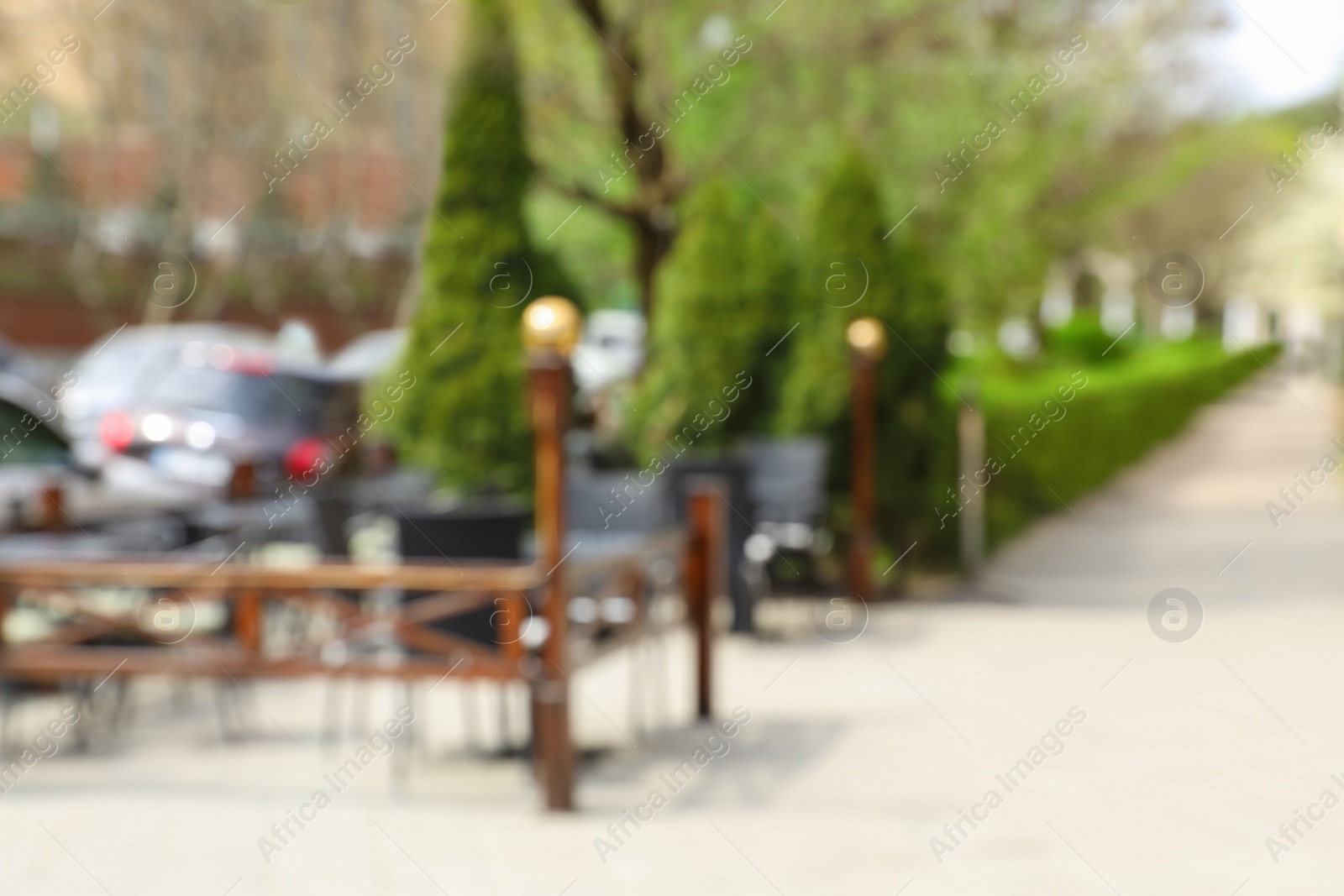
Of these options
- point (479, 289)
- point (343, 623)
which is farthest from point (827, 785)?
point (479, 289)

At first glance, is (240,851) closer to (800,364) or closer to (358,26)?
(800,364)

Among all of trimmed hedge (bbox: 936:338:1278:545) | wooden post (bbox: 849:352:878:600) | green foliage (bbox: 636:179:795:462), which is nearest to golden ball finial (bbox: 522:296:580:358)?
wooden post (bbox: 849:352:878:600)

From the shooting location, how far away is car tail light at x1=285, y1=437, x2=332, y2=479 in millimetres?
12266

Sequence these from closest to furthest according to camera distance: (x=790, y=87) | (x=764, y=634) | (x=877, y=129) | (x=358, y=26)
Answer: (x=764, y=634), (x=790, y=87), (x=877, y=129), (x=358, y=26)

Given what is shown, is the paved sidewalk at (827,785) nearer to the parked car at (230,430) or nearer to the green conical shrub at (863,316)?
the green conical shrub at (863,316)

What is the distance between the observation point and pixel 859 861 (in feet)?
17.3

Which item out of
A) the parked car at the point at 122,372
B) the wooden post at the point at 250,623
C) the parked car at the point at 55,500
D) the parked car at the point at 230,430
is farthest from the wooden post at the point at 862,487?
the parked car at the point at 122,372

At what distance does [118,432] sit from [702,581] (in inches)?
284

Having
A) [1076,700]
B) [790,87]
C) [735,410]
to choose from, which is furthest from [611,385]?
[1076,700]

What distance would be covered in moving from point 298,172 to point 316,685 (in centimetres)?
1346

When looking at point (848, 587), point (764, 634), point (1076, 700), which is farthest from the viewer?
point (848, 587)

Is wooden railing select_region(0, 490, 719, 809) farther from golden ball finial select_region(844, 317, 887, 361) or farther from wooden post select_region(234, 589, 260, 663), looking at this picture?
golden ball finial select_region(844, 317, 887, 361)

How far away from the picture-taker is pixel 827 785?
6.32 metres

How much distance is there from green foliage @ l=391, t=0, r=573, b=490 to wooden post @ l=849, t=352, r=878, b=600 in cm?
236
